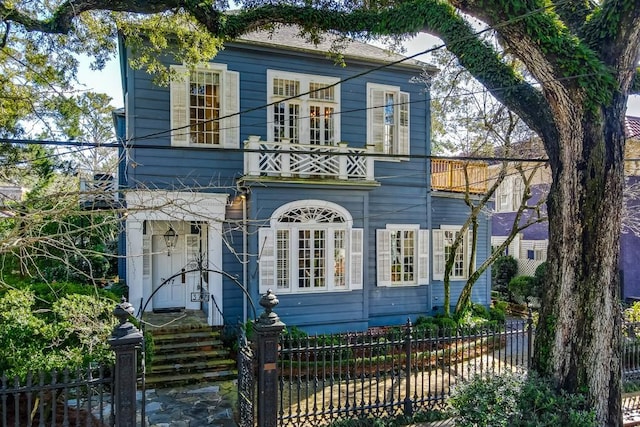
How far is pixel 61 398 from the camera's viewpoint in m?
6.64

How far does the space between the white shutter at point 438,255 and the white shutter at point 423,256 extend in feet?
1.97

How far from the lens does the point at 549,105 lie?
18.8ft

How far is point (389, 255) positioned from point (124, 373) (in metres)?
8.50

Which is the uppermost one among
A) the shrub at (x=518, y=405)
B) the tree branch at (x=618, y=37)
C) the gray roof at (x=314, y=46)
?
the gray roof at (x=314, y=46)

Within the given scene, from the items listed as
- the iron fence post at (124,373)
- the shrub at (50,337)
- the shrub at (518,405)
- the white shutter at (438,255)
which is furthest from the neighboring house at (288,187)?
the shrub at (518,405)

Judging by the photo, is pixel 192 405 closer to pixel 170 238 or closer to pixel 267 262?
pixel 267 262

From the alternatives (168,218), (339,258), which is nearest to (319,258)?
(339,258)

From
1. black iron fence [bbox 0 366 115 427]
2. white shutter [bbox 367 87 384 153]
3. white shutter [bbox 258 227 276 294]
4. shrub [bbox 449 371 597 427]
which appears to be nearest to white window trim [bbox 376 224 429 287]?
white shutter [bbox 367 87 384 153]

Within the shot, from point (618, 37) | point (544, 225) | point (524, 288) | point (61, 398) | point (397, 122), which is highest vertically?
point (397, 122)

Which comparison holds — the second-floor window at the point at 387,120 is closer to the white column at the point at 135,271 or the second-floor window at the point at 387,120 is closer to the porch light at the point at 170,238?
the porch light at the point at 170,238

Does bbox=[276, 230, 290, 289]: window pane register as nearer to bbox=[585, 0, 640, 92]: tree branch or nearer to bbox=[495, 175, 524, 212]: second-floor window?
bbox=[585, 0, 640, 92]: tree branch

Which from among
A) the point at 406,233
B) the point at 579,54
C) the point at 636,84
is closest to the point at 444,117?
the point at 406,233

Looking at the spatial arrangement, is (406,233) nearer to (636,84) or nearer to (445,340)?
(445,340)

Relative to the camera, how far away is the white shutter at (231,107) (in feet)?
35.0
